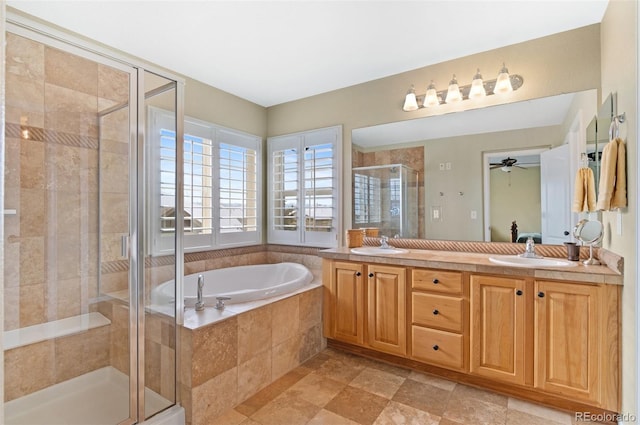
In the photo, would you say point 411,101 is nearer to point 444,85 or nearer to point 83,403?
point 444,85

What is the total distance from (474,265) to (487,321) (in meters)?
0.38

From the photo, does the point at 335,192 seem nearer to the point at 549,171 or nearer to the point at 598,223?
the point at 549,171

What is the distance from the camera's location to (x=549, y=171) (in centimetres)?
240

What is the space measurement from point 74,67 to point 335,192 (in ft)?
7.51

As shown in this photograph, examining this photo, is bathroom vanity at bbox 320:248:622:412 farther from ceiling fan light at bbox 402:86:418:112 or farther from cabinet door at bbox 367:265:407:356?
ceiling fan light at bbox 402:86:418:112

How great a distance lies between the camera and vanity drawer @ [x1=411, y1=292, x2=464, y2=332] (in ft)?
7.41

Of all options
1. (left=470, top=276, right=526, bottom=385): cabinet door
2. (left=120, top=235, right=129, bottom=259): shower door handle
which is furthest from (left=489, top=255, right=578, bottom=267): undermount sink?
(left=120, top=235, right=129, bottom=259): shower door handle

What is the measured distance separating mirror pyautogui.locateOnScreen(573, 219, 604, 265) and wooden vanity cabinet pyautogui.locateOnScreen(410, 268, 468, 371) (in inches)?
31.3

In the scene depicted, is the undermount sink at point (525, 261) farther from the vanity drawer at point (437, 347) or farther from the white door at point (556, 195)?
the vanity drawer at point (437, 347)

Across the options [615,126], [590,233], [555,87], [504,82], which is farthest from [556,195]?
[504,82]

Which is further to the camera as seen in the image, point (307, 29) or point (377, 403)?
point (307, 29)

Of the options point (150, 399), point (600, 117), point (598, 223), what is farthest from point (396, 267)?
point (150, 399)

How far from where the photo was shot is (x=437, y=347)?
7.64 feet

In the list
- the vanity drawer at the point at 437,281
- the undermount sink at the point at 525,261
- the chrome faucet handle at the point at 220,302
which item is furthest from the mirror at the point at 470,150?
the chrome faucet handle at the point at 220,302
